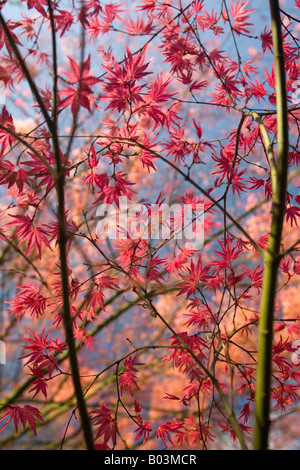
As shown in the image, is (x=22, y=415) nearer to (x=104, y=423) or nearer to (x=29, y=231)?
(x=104, y=423)

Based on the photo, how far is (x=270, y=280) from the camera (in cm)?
94

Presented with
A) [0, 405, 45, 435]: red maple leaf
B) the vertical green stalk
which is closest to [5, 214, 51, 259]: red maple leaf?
[0, 405, 45, 435]: red maple leaf

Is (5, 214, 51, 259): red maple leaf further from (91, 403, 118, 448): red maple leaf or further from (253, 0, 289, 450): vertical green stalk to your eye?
(253, 0, 289, 450): vertical green stalk

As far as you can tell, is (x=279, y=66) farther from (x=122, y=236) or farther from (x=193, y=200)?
(x=122, y=236)

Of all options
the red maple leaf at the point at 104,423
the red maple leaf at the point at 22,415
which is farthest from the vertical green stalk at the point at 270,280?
the red maple leaf at the point at 22,415

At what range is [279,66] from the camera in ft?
3.61

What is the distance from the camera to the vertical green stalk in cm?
89

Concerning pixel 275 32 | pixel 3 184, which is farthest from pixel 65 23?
pixel 275 32

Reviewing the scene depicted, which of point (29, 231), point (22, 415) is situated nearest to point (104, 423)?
point (22, 415)

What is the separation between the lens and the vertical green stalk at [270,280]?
89 centimetres
